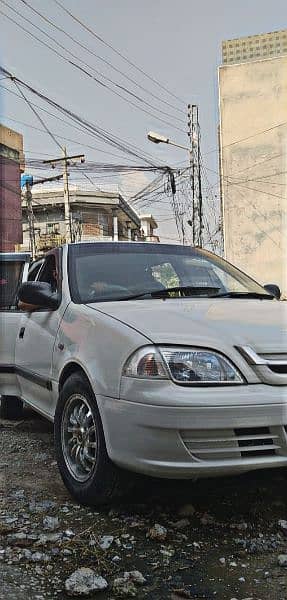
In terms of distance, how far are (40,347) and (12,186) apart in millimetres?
22811

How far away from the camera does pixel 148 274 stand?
13.2 feet

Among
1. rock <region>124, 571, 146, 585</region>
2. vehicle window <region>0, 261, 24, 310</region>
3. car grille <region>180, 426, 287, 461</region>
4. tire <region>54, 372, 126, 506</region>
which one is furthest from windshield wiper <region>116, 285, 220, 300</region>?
vehicle window <region>0, 261, 24, 310</region>

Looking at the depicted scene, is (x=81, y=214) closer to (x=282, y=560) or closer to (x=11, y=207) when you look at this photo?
(x=11, y=207)

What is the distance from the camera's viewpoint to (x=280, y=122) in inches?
805

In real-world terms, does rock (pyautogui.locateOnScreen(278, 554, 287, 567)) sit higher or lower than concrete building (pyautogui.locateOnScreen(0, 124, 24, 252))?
lower

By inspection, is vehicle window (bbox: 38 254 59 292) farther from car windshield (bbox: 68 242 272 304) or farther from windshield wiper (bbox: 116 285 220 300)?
windshield wiper (bbox: 116 285 220 300)

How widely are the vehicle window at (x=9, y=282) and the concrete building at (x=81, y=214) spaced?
3026 centimetres

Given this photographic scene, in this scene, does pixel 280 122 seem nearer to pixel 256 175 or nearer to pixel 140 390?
pixel 256 175

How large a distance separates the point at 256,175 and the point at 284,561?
19339mm

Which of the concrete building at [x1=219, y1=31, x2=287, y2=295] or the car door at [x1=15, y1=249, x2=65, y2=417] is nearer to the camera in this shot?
the car door at [x1=15, y1=249, x2=65, y2=417]

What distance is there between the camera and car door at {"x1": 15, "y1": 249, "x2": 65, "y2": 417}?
12.6 ft

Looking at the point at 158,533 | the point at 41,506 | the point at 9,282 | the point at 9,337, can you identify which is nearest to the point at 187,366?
the point at 158,533

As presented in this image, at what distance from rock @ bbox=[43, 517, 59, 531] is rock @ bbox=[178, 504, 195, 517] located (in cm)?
62

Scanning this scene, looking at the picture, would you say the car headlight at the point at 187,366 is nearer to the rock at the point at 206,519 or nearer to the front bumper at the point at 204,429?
the front bumper at the point at 204,429
